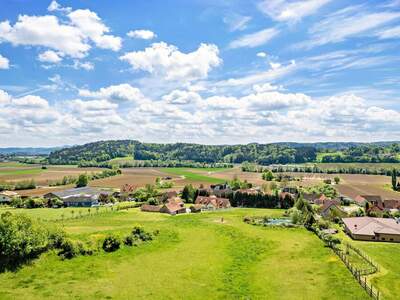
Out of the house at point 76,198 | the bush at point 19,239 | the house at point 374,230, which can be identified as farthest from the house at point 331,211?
the house at point 76,198

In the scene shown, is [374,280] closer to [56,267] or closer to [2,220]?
[56,267]

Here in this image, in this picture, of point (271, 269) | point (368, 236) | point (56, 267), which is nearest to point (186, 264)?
point (271, 269)

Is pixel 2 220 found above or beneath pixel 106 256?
above

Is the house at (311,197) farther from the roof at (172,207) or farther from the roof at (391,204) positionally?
the roof at (172,207)

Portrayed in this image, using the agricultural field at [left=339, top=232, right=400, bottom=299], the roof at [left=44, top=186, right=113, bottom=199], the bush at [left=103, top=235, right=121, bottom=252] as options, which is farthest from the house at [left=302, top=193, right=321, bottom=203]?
the bush at [left=103, top=235, right=121, bottom=252]

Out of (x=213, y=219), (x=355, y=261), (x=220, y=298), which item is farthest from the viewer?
(x=213, y=219)

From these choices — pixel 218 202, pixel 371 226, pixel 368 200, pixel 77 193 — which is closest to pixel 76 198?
pixel 77 193

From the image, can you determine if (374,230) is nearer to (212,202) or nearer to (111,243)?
(111,243)
